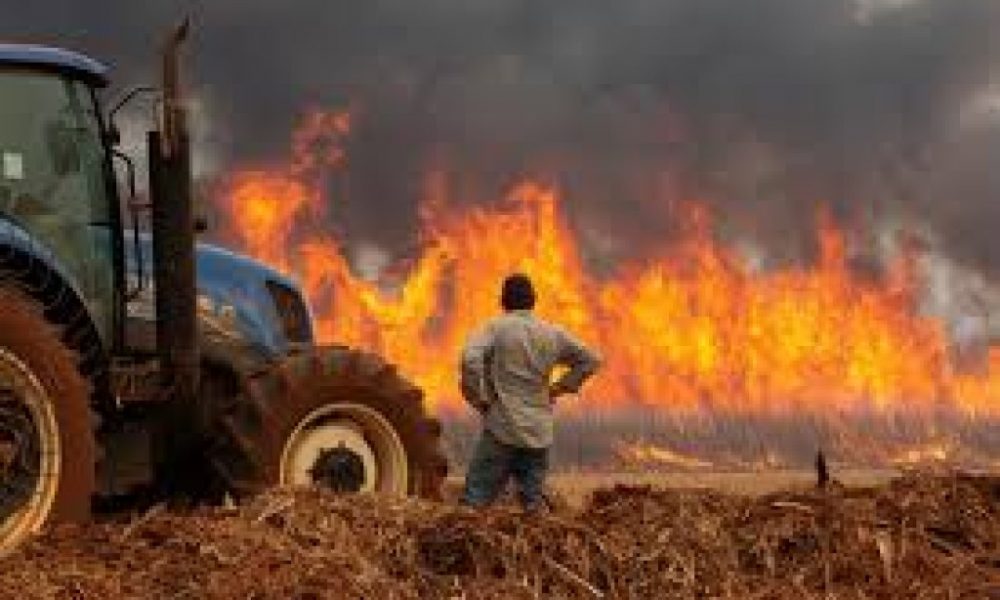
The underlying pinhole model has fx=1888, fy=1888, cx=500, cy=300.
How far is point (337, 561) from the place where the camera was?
7668mm

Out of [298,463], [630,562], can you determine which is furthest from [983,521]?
[298,463]

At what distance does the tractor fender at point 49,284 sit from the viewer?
30.9 ft

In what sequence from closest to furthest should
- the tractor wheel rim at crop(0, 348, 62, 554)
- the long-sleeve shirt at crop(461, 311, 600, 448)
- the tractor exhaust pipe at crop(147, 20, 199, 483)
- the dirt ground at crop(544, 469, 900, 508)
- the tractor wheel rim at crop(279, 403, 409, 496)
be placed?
the tractor wheel rim at crop(0, 348, 62, 554) < the tractor exhaust pipe at crop(147, 20, 199, 483) < the tractor wheel rim at crop(279, 403, 409, 496) < the long-sleeve shirt at crop(461, 311, 600, 448) < the dirt ground at crop(544, 469, 900, 508)

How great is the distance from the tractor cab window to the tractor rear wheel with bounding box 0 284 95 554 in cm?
140

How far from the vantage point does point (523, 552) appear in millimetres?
7719

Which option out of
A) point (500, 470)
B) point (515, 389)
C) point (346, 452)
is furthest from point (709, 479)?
point (346, 452)

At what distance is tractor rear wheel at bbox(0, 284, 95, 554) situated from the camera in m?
8.82

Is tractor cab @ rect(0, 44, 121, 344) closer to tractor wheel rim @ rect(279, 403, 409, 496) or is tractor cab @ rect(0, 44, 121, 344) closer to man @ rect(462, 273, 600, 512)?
tractor wheel rim @ rect(279, 403, 409, 496)

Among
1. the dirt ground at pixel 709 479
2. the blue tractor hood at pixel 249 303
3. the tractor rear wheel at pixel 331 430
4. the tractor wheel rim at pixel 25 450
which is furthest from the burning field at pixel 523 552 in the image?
the dirt ground at pixel 709 479

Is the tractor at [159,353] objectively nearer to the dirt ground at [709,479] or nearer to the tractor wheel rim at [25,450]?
the tractor wheel rim at [25,450]

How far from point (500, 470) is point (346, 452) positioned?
3.04 ft

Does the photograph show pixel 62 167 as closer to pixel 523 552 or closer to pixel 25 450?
pixel 25 450

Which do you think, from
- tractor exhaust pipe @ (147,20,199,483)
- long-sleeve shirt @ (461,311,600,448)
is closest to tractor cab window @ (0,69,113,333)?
tractor exhaust pipe @ (147,20,199,483)

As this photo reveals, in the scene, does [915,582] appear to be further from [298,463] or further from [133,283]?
[133,283]
